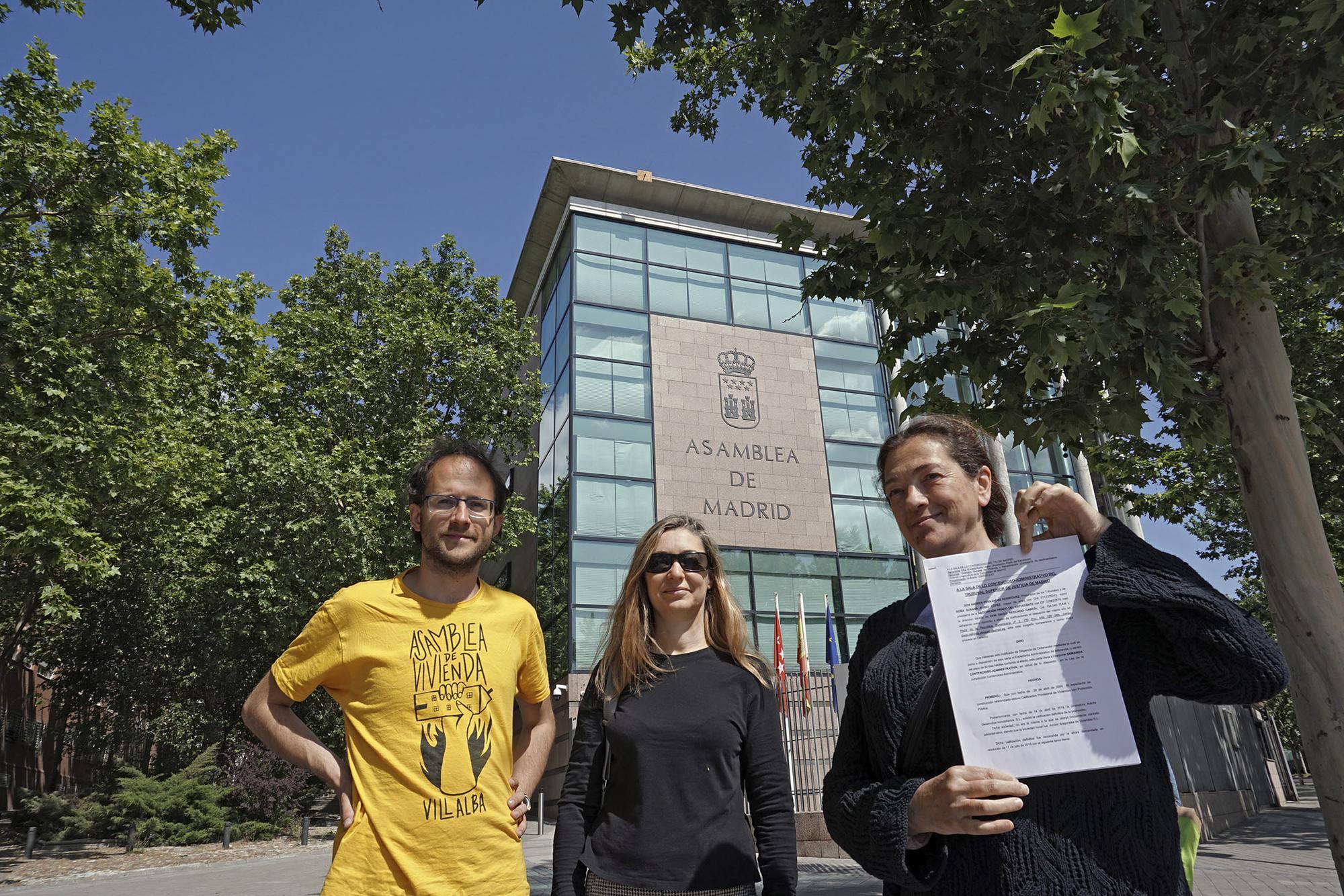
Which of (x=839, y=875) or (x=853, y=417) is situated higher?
(x=853, y=417)

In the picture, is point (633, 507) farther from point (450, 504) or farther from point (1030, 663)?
point (1030, 663)

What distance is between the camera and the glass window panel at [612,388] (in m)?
26.0

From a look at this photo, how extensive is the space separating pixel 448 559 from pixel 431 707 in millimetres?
482

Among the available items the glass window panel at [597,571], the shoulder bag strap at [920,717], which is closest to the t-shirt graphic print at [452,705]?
the shoulder bag strap at [920,717]

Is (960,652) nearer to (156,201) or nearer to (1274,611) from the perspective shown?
(1274,611)

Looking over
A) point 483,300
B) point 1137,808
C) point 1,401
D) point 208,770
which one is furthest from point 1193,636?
point 483,300

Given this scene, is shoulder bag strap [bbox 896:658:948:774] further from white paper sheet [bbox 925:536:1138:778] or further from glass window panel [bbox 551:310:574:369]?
glass window panel [bbox 551:310:574:369]

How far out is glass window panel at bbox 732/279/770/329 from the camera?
2909 centimetres

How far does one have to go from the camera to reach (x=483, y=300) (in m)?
25.8

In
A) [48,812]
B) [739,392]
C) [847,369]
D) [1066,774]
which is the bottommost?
[48,812]

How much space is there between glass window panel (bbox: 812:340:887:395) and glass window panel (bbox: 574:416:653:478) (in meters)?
6.77

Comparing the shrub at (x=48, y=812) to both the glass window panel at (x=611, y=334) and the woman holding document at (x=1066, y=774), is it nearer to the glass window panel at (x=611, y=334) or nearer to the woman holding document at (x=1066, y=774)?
the glass window panel at (x=611, y=334)

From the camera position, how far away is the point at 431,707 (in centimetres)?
276

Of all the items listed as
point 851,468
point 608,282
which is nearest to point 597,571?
point 851,468
